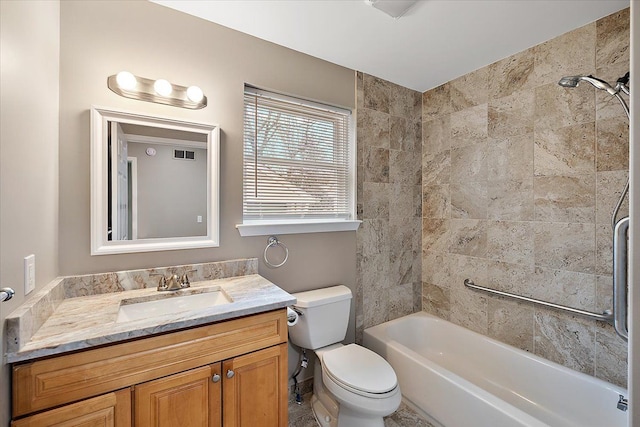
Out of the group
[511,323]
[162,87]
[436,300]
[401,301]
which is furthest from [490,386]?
[162,87]

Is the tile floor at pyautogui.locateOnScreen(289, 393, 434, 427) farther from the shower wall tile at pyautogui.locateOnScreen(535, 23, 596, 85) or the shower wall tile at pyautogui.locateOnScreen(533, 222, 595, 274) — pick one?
the shower wall tile at pyautogui.locateOnScreen(535, 23, 596, 85)

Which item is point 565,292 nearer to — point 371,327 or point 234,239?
point 371,327

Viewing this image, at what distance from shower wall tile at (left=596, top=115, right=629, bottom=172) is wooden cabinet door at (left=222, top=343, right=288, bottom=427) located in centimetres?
206

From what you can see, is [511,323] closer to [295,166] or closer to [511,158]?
[511,158]

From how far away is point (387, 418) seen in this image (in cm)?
184

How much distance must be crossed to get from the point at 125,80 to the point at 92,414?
1.45m

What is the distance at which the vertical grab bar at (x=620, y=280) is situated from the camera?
143 centimetres

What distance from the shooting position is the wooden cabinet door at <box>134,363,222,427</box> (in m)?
1.02

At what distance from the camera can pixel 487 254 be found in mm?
2174

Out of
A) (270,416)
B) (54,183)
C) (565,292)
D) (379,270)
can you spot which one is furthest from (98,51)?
(565,292)

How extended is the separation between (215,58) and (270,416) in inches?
77.9

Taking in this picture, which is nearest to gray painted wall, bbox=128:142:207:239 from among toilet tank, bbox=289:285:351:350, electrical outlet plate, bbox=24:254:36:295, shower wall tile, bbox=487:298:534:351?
electrical outlet plate, bbox=24:254:36:295

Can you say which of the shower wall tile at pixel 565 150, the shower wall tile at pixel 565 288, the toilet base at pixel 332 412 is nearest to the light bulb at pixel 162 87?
the toilet base at pixel 332 412

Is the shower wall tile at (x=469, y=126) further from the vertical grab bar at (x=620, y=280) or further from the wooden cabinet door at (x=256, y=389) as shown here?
the wooden cabinet door at (x=256, y=389)
